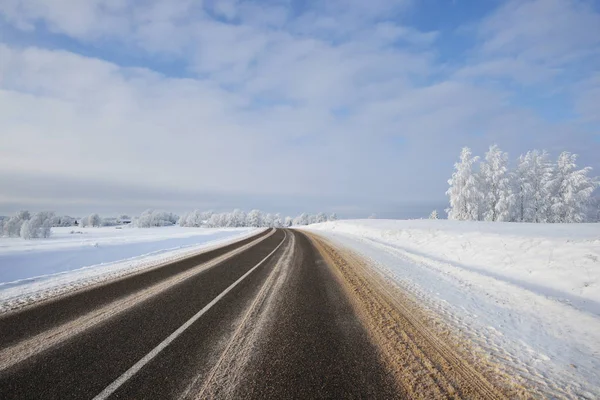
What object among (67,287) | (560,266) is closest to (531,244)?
(560,266)

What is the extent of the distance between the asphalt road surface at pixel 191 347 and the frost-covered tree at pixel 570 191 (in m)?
42.7

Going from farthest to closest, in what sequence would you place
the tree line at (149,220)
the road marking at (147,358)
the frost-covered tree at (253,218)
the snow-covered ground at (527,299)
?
the frost-covered tree at (253,218), the tree line at (149,220), the snow-covered ground at (527,299), the road marking at (147,358)

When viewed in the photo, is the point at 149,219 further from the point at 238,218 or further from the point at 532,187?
the point at 532,187

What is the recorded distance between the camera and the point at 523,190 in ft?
129

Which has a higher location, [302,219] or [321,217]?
[321,217]

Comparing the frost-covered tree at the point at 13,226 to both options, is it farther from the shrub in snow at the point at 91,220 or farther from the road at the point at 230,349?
the shrub in snow at the point at 91,220

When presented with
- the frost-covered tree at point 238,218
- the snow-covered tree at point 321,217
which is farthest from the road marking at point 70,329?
the snow-covered tree at point 321,217

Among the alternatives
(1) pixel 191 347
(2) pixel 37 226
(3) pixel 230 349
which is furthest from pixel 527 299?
(2) pixel 37 226

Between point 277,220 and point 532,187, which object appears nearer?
point 532,187

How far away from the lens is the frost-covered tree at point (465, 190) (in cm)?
4152

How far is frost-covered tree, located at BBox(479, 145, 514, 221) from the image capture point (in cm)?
3897

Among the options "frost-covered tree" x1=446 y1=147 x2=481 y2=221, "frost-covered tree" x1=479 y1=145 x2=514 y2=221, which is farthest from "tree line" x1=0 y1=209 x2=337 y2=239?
"frost-covered tree" x1=479 y1=145 x2=514 y2=221

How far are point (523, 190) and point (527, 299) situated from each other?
4159 centimetres

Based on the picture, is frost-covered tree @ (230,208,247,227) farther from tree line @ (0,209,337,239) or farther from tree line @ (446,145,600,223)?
tree line @ (446,145,600,223)
